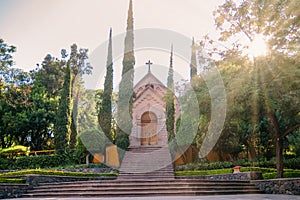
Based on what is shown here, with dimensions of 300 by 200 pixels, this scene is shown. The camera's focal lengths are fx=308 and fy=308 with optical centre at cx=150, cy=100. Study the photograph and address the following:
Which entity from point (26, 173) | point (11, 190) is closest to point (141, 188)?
point (11, 190)

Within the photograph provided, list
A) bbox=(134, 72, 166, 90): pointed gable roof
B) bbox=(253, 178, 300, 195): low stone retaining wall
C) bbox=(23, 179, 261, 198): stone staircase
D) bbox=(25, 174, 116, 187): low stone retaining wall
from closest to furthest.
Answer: bbox=(253, 178, 300, 195): low stone retaining wall
bbox=(23, 179, 261, 198): stone staircase
bbox=(25, 174, 116, 187): low stone retaining wall
bbox=(134, 72, 166, 90): pointed gable roof

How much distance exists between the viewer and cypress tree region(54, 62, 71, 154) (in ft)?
68.0

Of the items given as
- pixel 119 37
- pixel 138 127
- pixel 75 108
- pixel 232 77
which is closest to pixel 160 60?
pixel 119 37

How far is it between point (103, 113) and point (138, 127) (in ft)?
13.4

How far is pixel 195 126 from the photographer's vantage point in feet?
54.3

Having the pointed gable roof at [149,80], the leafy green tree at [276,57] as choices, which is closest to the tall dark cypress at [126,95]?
the pointed gable roof at [149,80]

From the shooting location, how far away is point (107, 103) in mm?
22094

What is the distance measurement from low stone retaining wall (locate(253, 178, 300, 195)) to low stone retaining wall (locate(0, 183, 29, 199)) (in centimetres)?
937

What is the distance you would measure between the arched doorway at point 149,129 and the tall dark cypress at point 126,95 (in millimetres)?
Answer: 3972

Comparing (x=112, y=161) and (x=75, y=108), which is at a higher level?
(x=75, y=108)

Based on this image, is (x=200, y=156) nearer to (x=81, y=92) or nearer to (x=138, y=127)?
(x=138, y=127)

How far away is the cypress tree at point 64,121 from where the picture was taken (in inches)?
816

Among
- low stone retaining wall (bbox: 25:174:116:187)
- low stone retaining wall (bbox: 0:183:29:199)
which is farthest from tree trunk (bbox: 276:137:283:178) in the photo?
low stone retaining wall (bbox: 0:183:29:199)

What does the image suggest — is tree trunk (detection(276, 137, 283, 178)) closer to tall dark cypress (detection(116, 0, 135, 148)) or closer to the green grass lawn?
the green grass lawn
